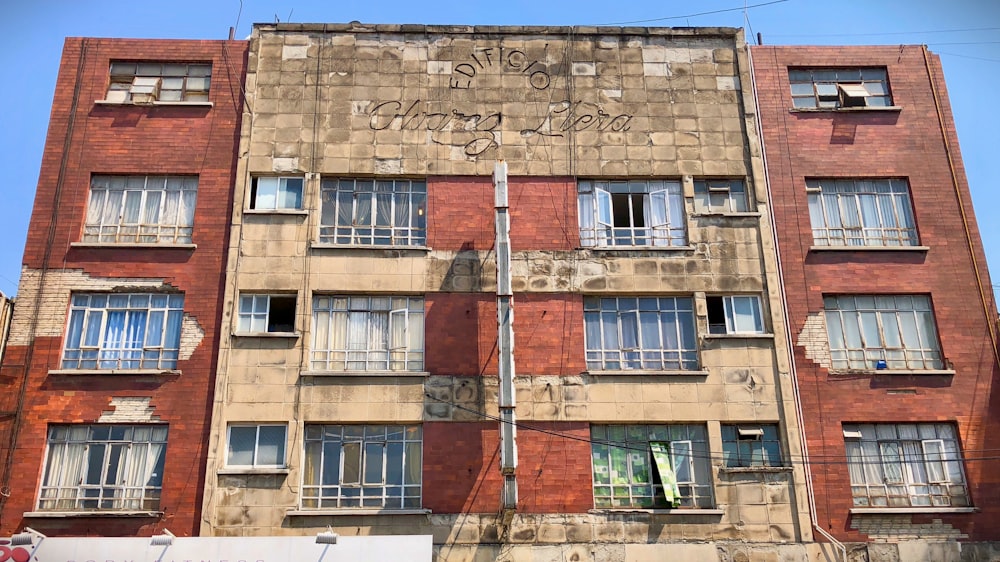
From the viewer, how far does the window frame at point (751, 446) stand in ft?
75.4

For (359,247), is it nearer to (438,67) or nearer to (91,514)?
(438,67)

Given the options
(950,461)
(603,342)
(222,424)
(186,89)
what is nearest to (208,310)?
(222,424)

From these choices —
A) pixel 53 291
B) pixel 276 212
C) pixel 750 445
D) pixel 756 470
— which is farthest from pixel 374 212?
pixel 756 470

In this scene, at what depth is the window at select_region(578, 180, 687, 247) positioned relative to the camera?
995 inches

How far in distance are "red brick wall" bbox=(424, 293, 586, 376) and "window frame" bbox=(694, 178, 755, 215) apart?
4.73 meters

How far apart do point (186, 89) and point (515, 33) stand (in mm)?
9916

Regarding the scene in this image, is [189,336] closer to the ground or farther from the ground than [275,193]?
closer to the ground

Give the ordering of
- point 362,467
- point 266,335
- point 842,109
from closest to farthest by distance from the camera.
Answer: point 362,467 → point 266,335 → point 842,109

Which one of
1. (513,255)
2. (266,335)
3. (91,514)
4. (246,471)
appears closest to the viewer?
(91,514)

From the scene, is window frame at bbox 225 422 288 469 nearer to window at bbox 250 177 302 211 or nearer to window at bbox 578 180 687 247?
window at bbox 250 177 302 211

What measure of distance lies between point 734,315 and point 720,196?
11.9 feet

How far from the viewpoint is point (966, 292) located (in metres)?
24.8

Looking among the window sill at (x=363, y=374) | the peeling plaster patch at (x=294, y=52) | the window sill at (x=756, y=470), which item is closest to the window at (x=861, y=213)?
the window sill at (x=756, y=470)

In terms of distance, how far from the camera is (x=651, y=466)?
23.0 metres
